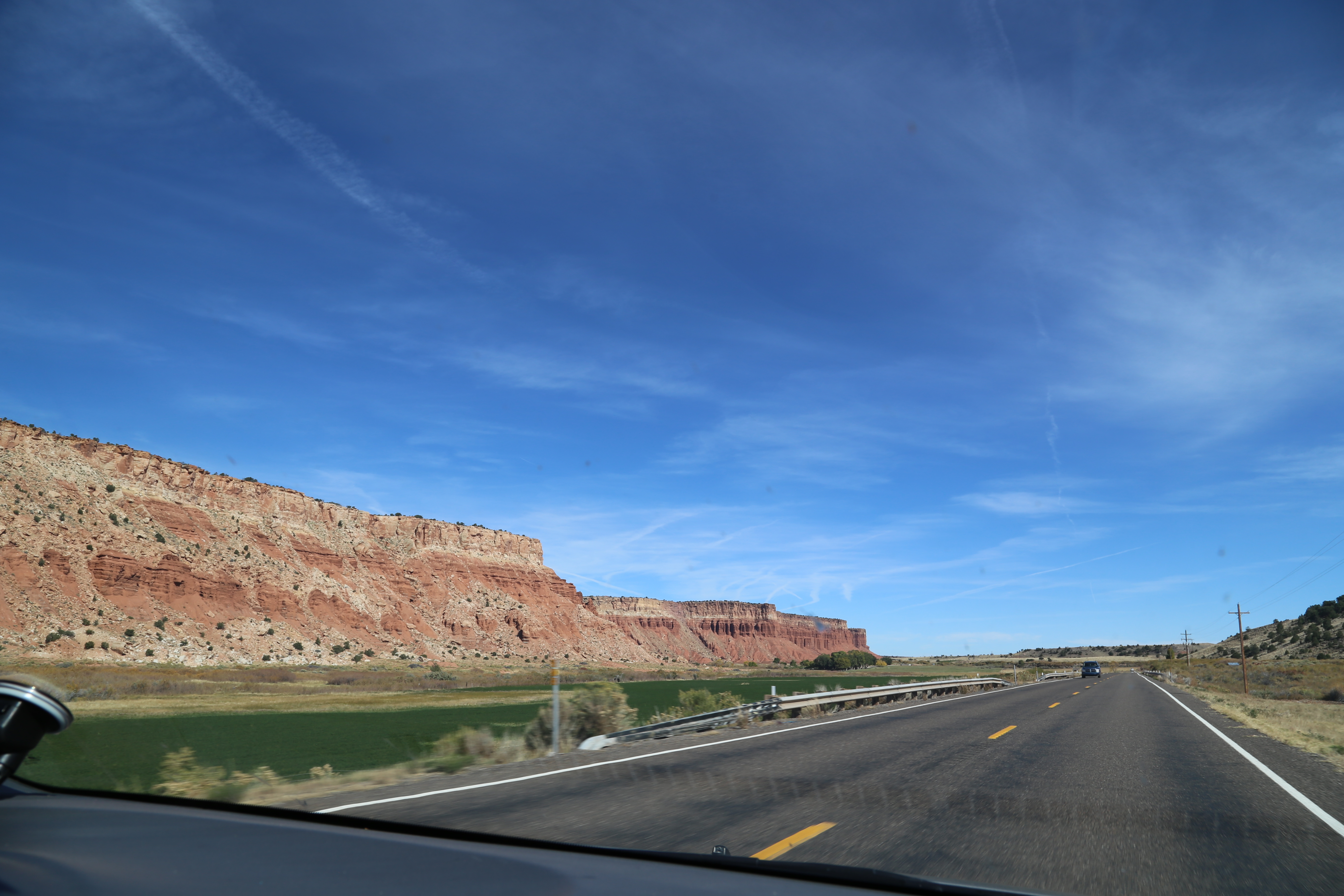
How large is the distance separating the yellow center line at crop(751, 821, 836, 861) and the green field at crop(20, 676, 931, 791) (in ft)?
14.9

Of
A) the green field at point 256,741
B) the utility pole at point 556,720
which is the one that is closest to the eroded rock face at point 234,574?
the green field at point 256,741

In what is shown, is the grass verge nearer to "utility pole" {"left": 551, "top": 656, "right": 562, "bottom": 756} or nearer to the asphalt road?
the asphalt road

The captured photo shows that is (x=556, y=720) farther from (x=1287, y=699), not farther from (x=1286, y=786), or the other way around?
(x=1287, y=699)

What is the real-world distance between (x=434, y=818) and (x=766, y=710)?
13.4m

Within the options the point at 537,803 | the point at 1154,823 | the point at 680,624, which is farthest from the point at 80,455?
the point at 680,624

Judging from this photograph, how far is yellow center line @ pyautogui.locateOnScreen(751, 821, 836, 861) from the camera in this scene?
5.51 meters

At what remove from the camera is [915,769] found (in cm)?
1013

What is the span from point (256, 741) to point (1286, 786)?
2146 cm

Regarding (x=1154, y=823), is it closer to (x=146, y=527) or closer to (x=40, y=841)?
(x=40, y=841)

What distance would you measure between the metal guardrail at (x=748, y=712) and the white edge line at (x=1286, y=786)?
904 cm

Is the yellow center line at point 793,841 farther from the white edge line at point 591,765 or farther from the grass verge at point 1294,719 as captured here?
the grass verge at point 1294,719

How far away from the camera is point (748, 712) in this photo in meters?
18.1

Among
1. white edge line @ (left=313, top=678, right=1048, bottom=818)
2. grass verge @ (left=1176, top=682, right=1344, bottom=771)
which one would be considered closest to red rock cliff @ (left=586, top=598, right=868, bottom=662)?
grass verge @ (left=1176, top=682, right=1344, bottom=771)

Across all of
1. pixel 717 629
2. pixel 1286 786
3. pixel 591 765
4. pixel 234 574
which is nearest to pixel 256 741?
pixel 591 765
